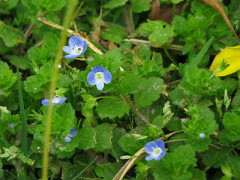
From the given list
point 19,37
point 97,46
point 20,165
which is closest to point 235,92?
point 97,46

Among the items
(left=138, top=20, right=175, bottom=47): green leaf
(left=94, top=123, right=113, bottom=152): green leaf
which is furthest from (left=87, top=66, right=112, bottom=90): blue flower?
(left=138, top=20, right=175, bottom=47): green leaf

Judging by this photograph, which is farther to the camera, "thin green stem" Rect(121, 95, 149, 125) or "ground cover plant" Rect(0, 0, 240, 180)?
"thin green stem" Rect(121, 95, 149, 125)

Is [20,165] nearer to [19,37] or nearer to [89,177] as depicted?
[89,177]

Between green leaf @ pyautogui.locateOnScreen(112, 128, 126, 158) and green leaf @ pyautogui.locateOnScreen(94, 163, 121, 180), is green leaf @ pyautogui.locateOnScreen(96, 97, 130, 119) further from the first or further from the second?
green leaf @ pyautogui.locateOnScreen(94, 163, 121, 180)

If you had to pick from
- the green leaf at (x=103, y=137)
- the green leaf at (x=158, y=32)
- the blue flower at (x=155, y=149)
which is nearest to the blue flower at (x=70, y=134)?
the green leaf at (x=103, y=137)

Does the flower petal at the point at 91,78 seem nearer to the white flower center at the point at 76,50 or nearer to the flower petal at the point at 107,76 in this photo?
the flower petal at the point at 107,76

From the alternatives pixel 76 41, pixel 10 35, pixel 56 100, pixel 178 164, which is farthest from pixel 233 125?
pixel 10 35

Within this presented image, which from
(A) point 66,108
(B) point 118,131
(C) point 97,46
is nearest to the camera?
(A) point 66,108
